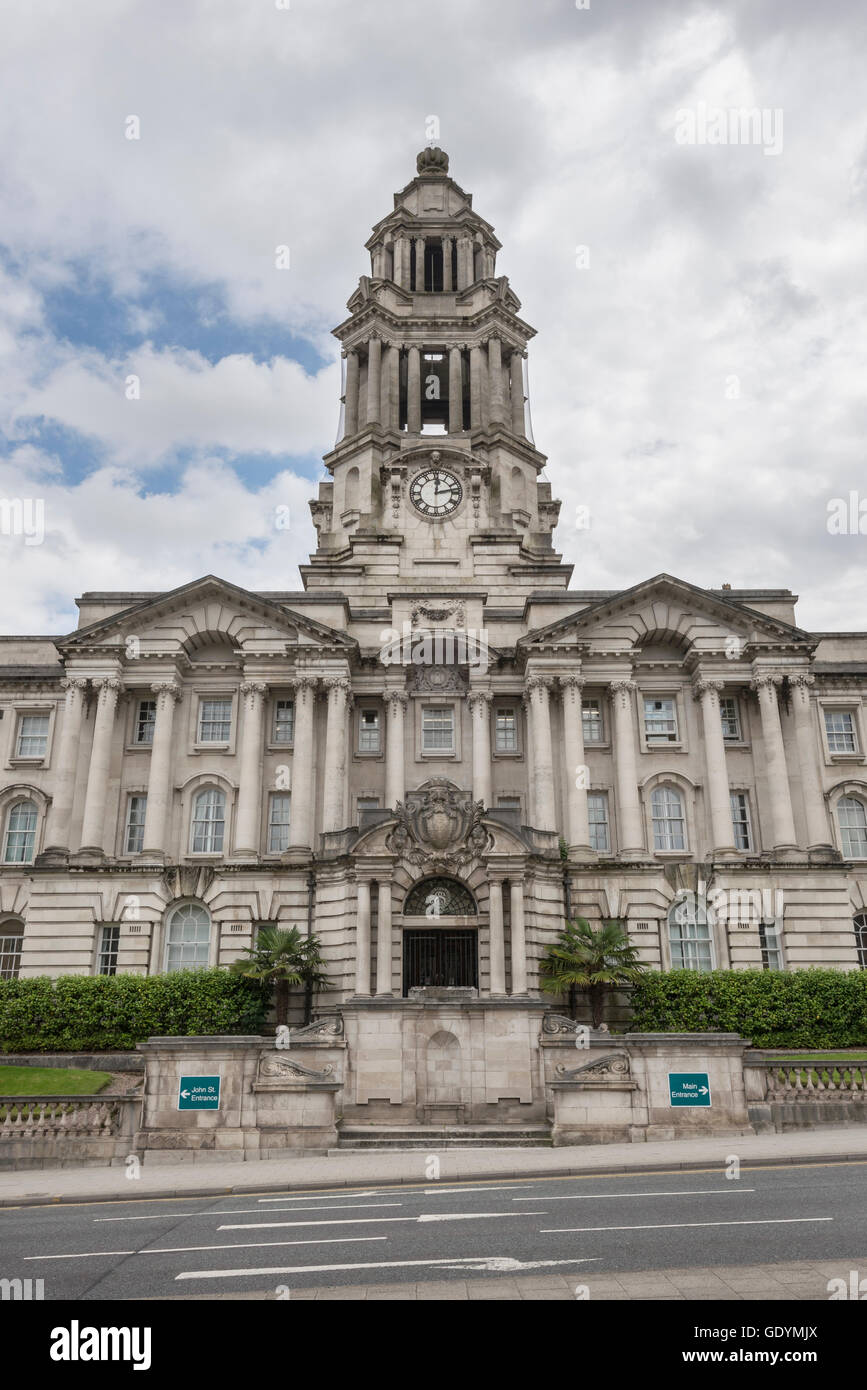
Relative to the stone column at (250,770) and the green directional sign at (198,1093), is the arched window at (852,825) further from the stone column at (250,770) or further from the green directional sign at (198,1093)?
the green directional sign at (198,1093)

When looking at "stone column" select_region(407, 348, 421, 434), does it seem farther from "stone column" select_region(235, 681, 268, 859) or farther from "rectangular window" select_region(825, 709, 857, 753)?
"rectangular window" select_region(825, 709, 857, 753)

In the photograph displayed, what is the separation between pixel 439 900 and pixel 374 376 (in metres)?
34.1

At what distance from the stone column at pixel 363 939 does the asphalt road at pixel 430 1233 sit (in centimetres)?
1418

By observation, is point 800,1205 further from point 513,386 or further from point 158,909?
point 513,386

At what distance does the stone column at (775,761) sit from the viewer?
4303 centimetres

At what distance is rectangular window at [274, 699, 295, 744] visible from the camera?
45500 mm

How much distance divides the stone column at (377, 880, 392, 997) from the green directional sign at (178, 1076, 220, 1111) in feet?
28.9

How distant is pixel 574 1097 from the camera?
86.1 ft

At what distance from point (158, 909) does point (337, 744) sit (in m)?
9.81

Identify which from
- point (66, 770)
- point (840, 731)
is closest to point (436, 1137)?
point (66, 770)

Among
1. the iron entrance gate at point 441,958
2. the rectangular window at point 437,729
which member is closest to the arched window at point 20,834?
the rectangular window at point 437,729
